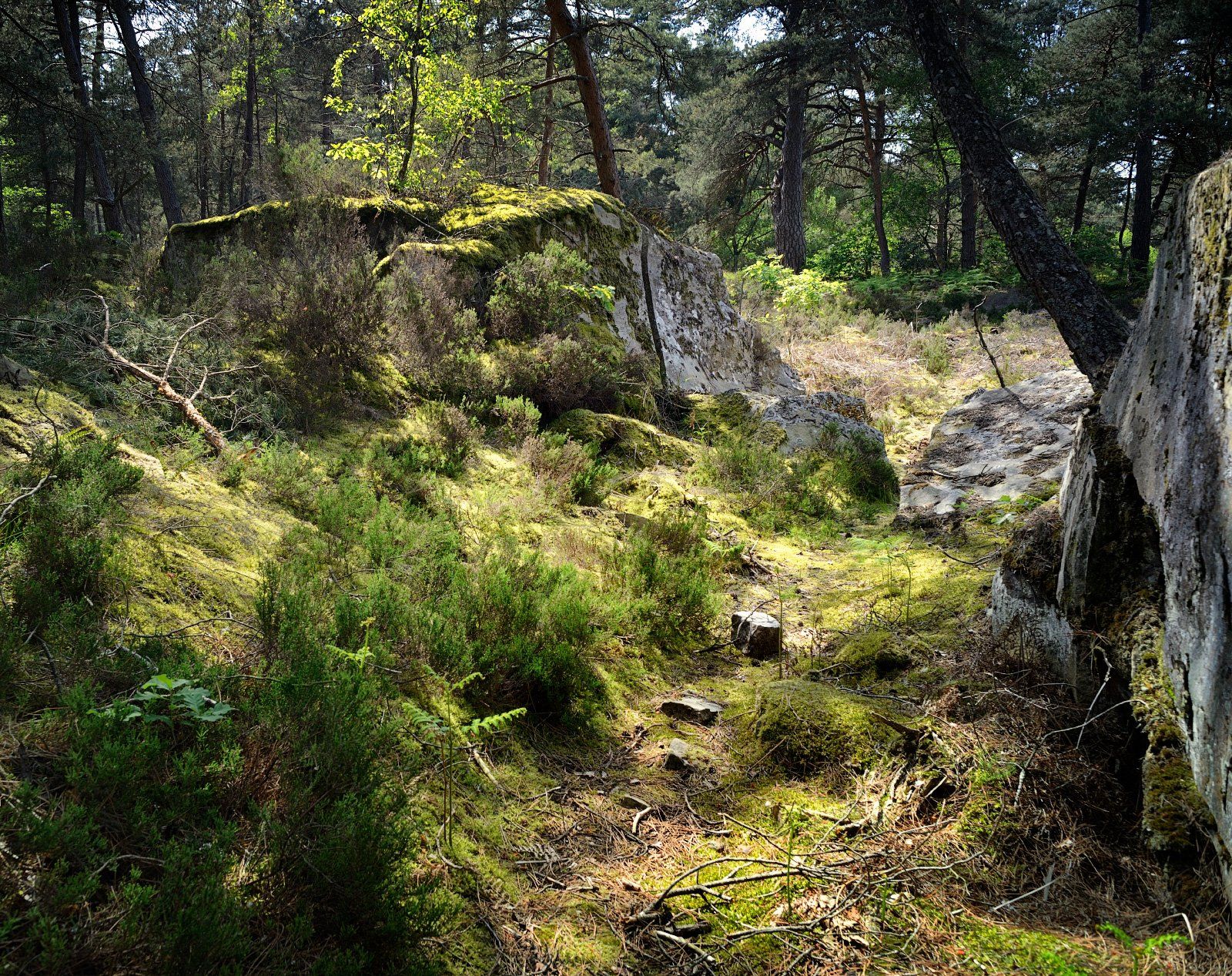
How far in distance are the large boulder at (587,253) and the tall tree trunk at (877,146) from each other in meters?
12.4

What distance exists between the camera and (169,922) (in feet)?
5.33

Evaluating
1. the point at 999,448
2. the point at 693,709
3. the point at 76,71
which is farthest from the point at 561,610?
the point at 76,71

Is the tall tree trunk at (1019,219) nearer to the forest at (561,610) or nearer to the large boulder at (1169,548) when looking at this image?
the forest at (561,610)

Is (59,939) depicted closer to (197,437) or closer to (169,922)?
(169,922)

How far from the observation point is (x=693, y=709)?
12.4 feet

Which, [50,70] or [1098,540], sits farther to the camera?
[50,70]

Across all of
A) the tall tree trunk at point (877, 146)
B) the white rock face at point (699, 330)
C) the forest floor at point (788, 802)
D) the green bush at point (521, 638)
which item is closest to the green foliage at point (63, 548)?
the forest floor at point (788, 802)

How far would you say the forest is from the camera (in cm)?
200

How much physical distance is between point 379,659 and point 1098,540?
2983 mm

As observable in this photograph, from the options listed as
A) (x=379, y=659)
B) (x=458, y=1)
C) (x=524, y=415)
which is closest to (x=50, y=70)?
(x=458, y=1)

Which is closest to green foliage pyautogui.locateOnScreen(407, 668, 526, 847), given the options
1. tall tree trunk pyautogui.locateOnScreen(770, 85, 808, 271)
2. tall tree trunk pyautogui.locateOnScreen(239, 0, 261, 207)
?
tall tree trunk pyautogui.locateOnScreen(770, 85, 808, 271)

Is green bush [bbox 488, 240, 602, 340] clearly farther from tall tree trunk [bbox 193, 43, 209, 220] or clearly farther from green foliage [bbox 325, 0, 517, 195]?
tall tree trunk [bbox 193, 43, 209, 220]

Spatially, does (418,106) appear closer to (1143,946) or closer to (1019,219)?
(1019,219)

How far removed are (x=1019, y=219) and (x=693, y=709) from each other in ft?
14.4
